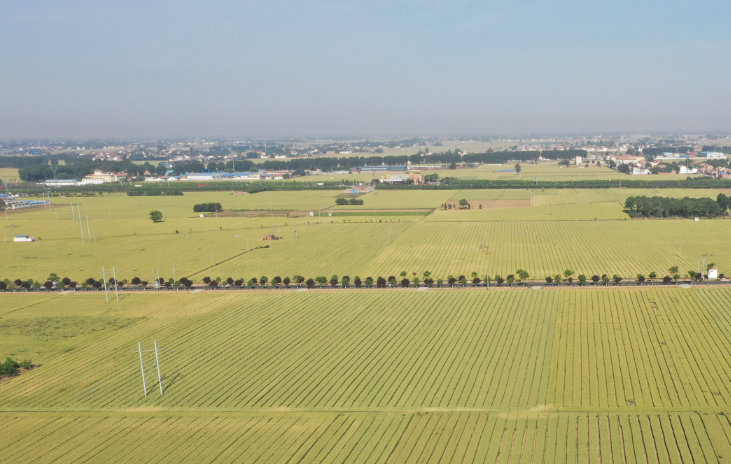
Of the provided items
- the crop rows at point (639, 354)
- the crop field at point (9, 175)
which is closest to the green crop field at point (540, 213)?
the crop rows at point (639, 354)

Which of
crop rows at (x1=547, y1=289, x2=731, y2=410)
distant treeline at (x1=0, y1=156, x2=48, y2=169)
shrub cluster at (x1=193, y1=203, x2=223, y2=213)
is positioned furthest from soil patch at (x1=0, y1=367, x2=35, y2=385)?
distant treeline at (x1=0, y1=156, x2=48, y2=169)

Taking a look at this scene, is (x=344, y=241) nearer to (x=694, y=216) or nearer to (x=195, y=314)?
(x=195, y=314)

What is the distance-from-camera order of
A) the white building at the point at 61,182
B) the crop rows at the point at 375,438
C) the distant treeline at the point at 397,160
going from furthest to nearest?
the distant treeline at the point at 397,160
the white building at the point at 61,182
the crop rows at the point at 375,438

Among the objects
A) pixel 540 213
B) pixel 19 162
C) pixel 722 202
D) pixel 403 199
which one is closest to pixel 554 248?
pixel 540 213

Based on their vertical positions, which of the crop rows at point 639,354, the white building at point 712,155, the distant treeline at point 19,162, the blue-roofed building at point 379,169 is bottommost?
the white building at point 712,155

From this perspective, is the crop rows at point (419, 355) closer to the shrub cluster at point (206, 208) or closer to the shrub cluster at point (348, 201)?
the shrub cluster at point (206, 208)

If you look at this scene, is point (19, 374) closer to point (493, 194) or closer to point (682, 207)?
point (682, 207)
